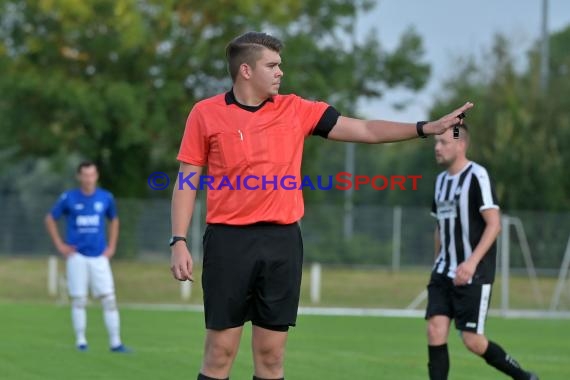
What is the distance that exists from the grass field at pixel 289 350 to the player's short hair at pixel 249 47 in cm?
472

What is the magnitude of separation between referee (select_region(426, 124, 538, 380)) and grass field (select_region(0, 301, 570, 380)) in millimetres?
1707

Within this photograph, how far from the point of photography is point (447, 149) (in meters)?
9.28

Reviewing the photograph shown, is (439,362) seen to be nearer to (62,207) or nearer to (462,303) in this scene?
(462,303)

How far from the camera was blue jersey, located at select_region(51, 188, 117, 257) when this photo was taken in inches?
539

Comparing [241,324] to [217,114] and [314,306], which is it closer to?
[217,114]

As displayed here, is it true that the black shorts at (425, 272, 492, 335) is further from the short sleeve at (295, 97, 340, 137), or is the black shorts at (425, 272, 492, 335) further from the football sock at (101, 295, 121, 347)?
the football sock at (101, 295, 121, 347)

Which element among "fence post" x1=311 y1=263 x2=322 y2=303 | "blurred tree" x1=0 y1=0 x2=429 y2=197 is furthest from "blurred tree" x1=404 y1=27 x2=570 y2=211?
"fence post" x1=311 y1=263 x2=322 y2=303

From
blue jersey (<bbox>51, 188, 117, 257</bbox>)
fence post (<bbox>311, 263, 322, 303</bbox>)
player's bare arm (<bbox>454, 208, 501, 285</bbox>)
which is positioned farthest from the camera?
fence post (<bbox>311, 263, 322, 303</bbox>)

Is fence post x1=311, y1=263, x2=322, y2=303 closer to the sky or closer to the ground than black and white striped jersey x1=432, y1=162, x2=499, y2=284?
closer to the ground

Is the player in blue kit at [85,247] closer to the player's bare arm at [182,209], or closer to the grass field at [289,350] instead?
the grass field at [289,350]

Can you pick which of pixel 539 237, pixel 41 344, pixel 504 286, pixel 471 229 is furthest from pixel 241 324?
pixel 539 237

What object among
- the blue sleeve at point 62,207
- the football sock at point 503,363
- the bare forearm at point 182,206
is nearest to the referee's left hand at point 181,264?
the bare forearm at point 182,206

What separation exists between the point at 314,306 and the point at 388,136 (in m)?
19.8

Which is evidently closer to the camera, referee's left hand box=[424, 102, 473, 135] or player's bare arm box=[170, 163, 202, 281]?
referee's left hand box=[424, 102, 473, 135]
